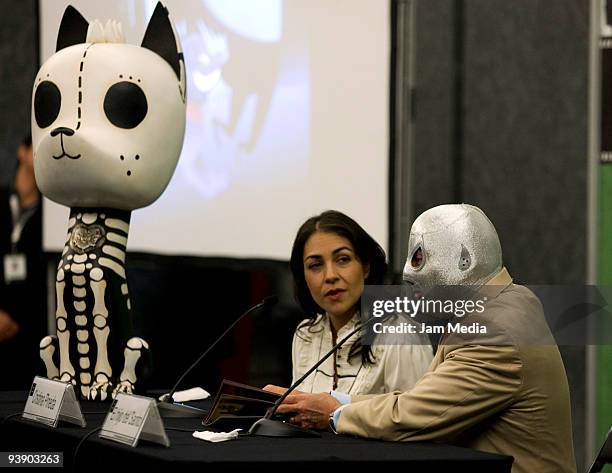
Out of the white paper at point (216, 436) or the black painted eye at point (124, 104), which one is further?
the black painted eye at point (124, 104)

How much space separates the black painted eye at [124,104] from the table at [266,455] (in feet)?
2.74

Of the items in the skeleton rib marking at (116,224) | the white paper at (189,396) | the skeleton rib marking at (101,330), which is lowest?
the white paper at (189,396)

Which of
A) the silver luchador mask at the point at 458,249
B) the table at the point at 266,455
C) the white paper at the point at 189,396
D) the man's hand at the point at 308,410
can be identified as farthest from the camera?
the white paper at the point at 189,396

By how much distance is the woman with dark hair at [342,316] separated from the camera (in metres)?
2.59

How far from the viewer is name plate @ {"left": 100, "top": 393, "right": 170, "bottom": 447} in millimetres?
1937

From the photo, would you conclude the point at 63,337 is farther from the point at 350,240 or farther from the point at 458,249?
the point at 458,249

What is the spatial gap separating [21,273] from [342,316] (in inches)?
85.4

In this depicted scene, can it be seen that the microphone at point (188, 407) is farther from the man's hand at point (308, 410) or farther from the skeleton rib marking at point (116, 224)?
the skeleton rib marking at point (116, 224)

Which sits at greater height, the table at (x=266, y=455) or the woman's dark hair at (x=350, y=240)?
the woman's dark hair at (x=350, y=240)

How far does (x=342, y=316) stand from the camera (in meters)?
2.69

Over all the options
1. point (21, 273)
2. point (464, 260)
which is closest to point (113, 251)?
point (464, 260)

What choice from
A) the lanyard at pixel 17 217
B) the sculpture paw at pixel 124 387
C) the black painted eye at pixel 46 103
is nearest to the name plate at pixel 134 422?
the sculpture paw at pixel 124 387

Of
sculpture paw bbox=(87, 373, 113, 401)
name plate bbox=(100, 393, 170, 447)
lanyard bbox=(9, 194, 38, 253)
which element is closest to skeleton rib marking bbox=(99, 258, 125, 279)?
sculpture paw bbox=(87, 373, 113, 401)

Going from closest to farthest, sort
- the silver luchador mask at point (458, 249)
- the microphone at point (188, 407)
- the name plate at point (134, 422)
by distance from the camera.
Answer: the name plate at point (134, 422) < the silver luchador mask at point (458, 249) < the microphone at point (188, 407)
